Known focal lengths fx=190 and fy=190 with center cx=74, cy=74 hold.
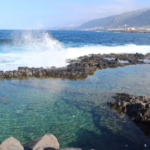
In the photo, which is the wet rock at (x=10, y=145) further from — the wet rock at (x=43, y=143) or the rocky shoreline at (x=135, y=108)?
the rocky shoreline at (x=135, y=108)

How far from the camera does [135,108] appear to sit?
9.68 metres

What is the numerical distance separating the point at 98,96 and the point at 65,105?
2.42m

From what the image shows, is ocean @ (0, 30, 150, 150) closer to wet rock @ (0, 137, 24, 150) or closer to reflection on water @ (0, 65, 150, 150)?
reflection on water @ (0, 65, 150, 150)

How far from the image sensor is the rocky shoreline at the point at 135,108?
8.86 metres

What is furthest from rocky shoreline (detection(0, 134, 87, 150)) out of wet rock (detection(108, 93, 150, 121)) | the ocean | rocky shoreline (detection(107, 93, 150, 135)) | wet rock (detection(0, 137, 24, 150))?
wet rock (detection(108, 93, 150, 121))

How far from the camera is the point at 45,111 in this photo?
10094 mm

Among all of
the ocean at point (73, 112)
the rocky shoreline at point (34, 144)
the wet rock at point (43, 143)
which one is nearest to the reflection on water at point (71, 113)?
the ocean at point (73, 112)

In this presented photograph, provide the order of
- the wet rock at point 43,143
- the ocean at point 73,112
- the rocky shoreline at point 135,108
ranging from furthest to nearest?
the rocky shoreline at point 135,108, the ocean at point 73,112, the wet rock at point 43,143

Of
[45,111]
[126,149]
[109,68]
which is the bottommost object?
[126,149]

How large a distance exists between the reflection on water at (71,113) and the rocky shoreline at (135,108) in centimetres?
36

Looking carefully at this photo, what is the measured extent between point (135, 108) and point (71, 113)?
3290 mm

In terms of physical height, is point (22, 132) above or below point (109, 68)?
A: below

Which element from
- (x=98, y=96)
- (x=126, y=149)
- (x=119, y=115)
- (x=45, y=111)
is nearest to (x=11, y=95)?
(x=45, y=111)

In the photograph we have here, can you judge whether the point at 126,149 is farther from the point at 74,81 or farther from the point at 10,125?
the point at 74,81
